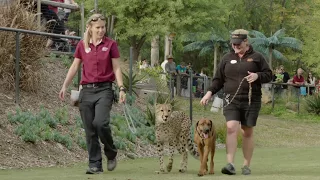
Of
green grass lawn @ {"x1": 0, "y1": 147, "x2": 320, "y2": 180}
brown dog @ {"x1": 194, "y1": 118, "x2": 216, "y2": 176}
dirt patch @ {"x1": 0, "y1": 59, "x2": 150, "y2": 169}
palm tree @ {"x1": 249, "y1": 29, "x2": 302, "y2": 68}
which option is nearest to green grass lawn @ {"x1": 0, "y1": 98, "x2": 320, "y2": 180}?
green grass lawn @ {"x1": 0, "y1": 147, "x2": 320, "y2": 180}

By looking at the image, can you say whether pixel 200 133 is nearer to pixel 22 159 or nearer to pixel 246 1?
pixel 22 159

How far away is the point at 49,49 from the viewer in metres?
21.4

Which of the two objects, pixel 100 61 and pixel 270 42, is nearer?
pixel 100 61

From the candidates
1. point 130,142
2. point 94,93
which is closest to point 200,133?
point 94,93

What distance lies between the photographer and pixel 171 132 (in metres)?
13.7

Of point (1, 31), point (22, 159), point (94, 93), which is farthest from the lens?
point (1, 31)

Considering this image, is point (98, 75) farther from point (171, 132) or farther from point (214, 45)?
point (214, 45)

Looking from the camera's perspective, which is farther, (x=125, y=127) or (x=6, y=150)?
(x=125, y=127)

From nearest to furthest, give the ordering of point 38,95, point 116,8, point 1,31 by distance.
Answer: point 1,31 < point 38,95 < point 116,8

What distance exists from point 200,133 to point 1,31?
24.8ft

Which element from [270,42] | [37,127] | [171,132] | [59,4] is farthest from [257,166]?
[270,42]

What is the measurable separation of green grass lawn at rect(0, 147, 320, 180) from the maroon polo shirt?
1.33 metres

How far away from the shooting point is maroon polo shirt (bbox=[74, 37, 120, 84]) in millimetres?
12477

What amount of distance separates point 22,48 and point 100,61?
765 cm
